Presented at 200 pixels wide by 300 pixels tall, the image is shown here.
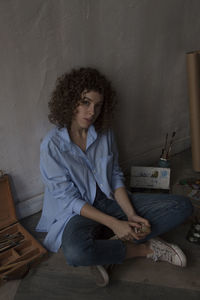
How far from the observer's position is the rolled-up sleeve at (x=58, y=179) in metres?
1.35

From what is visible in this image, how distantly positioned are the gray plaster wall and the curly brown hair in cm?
16

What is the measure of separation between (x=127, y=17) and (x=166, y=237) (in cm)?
146

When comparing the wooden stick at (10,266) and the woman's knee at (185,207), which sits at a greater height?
the woman's knee at (185,207)

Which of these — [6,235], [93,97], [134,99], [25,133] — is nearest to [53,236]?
[6,235]

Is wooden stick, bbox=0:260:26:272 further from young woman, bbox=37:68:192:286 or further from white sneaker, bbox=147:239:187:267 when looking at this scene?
white sneaker, bbox=147:239:187:267

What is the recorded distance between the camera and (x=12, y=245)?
4.77 ft

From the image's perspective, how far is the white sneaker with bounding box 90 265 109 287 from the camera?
1.27 metres

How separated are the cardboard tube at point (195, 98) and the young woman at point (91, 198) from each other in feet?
2.97

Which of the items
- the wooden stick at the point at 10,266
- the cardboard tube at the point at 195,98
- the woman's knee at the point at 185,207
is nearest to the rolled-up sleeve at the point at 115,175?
the woman's knee at the point at 185,207

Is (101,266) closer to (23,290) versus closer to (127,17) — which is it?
(23,290)

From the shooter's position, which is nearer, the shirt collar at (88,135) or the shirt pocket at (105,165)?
the shirt collar at (88,135)

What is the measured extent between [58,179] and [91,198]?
0.24 m

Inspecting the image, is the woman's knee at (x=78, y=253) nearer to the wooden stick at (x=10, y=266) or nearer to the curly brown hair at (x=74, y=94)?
the wooden stick at (x=10, y=266)

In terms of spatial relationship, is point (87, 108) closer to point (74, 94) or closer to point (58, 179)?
point (74, 94)
